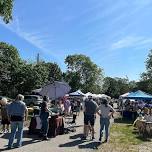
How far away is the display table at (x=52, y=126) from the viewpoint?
17.7 metres

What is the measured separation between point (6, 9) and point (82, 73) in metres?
101

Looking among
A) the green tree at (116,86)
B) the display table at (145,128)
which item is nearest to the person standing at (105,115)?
the display table at (145,128)

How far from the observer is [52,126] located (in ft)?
58.3

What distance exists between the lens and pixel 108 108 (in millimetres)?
16750

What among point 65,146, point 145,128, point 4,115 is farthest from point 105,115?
point 145,128

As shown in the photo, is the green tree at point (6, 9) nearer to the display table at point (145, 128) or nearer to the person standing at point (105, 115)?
the person standing at point (105, 115)

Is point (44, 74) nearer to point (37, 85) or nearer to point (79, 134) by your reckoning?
point (37, 85)

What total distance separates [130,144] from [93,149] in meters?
2.87

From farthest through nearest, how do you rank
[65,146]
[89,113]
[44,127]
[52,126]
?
1. [52,126]
2. [89,113]
3. [44,127]
4. [65,146]

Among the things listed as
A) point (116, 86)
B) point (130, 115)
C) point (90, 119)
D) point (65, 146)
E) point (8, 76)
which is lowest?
point (65, 146)

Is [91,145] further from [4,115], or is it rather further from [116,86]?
[116,86]

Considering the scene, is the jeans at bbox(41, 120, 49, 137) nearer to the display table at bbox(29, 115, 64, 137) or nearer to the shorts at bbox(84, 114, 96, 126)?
the display table at bbox(29, 115, 64, 137)

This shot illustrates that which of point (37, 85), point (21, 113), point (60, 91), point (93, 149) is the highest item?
point (37, 85)

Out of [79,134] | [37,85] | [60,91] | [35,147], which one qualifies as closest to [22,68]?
[37,85]
